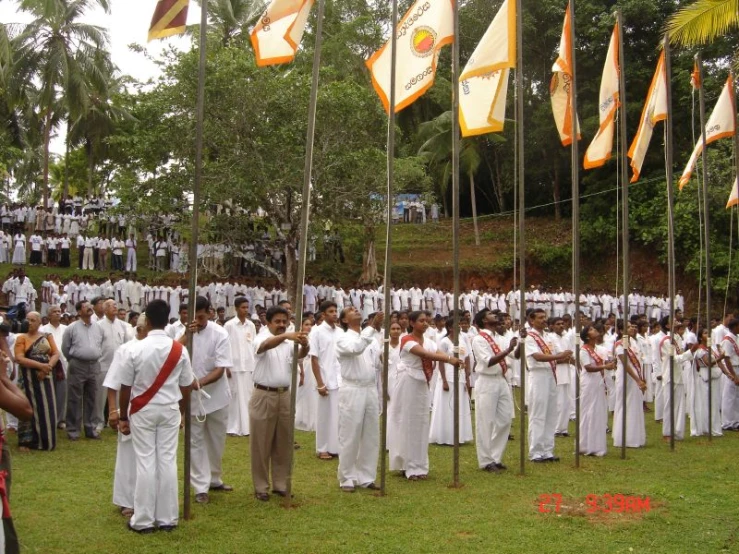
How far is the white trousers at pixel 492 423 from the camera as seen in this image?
33.7ft

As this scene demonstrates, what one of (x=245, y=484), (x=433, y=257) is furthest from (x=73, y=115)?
(x=245, y=484)

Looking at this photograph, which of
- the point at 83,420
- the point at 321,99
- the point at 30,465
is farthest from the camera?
the point at 321,99

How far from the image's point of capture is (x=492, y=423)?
403 inches

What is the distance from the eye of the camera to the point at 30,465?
9898 mm

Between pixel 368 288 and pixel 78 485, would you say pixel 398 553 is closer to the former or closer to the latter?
pixel 78 485

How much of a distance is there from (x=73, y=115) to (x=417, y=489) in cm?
2700

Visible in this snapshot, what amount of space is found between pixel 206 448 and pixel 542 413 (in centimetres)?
479

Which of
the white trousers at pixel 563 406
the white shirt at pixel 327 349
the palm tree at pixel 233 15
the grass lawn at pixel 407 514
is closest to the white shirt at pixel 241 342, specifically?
the white shirt at pixel 327 349

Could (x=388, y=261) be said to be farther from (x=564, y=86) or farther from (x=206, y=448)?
(x=564, y=86)

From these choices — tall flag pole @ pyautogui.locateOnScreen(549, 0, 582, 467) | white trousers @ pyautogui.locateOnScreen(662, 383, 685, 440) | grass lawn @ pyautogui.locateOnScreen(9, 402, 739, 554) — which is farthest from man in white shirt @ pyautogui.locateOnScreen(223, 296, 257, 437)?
white trousers @ pyautogui.locateOnScreen(662, 383, 685, 440)

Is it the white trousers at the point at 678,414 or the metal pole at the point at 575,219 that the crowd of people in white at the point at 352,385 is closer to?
the white trousers at the point at 678,414

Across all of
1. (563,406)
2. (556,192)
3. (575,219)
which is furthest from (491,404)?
(556,192)

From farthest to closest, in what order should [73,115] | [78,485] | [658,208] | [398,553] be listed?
[658,208]
[73,115]
[78,485]
[398,553]
